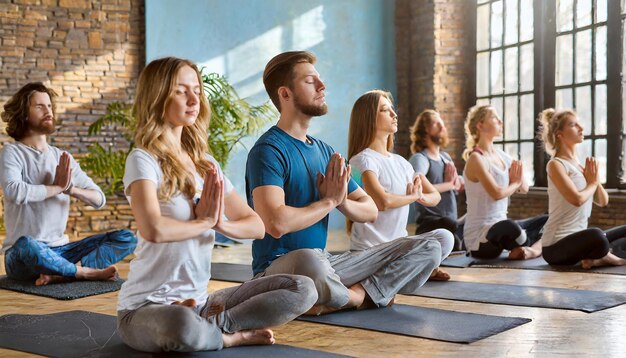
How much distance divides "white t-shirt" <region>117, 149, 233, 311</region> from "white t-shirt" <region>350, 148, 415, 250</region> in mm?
1458

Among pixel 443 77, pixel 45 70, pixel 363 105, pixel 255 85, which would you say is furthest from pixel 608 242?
pixel 45 70

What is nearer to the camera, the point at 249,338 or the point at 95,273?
the point at 249,338

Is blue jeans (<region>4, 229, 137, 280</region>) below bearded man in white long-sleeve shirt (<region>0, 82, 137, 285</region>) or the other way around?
below

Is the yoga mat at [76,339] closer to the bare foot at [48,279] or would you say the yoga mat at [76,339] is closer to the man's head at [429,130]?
the bare foot at [48,279]

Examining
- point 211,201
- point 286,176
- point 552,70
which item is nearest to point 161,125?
point 211,201

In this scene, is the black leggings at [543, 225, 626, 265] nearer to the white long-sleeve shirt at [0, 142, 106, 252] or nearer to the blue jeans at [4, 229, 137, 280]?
the blue jeans at [4, 229, 137, 280]

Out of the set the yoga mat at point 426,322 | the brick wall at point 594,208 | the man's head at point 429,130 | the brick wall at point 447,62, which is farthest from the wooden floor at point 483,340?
the brick wall at point 447,62

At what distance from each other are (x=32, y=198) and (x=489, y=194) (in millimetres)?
2723

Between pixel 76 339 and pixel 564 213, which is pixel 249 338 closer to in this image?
pixel 76 339

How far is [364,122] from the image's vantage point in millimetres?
4242

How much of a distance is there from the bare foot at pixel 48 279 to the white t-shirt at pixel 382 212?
5.34 feet

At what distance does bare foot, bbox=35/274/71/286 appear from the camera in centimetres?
464

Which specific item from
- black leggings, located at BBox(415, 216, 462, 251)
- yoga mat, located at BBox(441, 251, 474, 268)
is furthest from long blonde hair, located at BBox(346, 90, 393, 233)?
black leggings, located at BBox(415, 216, 462, 251)

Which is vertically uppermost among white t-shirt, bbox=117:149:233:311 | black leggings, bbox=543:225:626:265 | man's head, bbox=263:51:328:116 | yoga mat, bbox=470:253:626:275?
man's head, bbox=263:51:328:116
